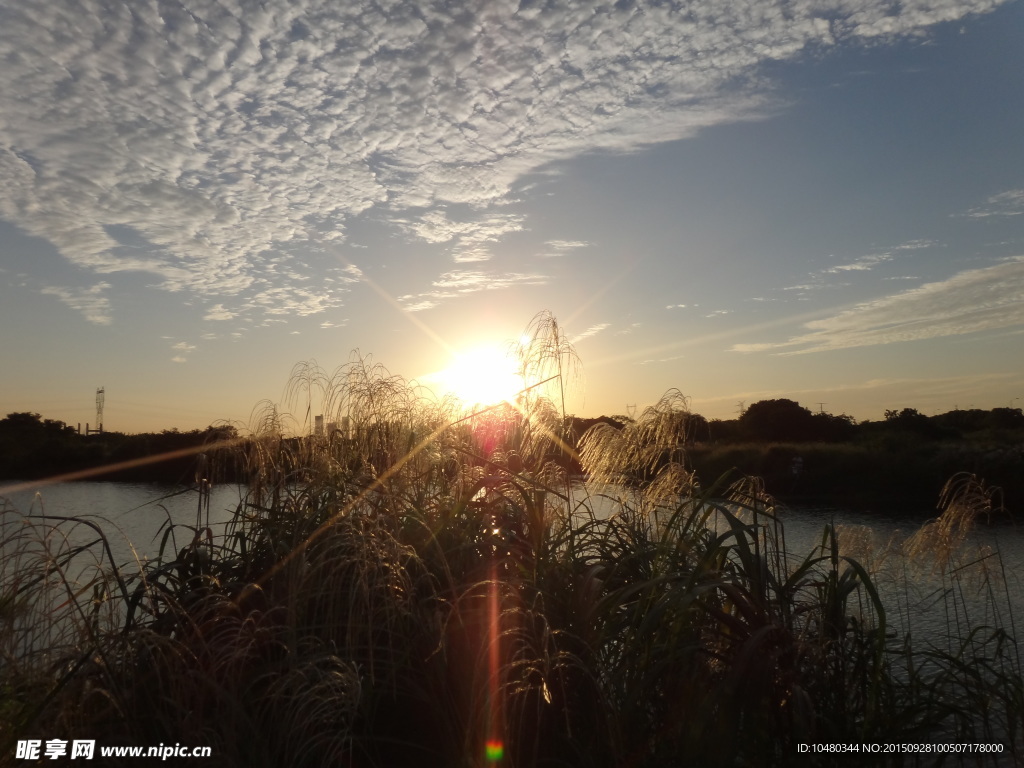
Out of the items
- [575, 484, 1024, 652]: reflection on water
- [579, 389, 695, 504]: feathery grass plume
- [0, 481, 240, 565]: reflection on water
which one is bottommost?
[575, 484, 1024, 652]: reflection on water

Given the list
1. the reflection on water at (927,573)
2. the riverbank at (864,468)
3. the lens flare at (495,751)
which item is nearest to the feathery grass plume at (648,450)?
the reflection on water at (927,573)

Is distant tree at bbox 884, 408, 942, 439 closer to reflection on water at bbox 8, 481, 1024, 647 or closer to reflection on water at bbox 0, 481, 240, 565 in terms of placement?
reflection on water at bbox 8, 481, 1024, 647

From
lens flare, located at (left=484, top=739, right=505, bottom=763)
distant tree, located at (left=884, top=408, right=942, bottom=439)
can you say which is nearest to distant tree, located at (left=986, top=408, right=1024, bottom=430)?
distant tree, located at (left=884, top=408, right=942, bottom=439)

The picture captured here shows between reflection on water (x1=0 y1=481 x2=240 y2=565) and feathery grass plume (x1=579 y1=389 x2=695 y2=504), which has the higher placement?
feathery grass plume (x1=579 y1=389 x2=695 y2=504)

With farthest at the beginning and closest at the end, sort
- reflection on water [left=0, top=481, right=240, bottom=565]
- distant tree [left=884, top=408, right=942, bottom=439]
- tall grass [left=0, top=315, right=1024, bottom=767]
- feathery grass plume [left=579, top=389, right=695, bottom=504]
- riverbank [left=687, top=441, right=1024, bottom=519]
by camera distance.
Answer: distant tree [left=884, top=408, right=942, bottom=439]
riverbank [left=687, top=441, right=1024, bottom=519]
reflection on water [left=0, top=481, right=240, bottom=565]
feathery grass plume [left=579, top=389, right=695, bottom=504]
tall grass [left=0, top=315, right=1024, bottom=767]

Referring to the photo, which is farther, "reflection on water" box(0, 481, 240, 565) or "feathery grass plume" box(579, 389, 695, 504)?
"reflection on water" box(0, 481, 240, 565)

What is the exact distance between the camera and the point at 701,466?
89.9 ft

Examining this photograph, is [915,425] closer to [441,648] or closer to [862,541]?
[862,541]

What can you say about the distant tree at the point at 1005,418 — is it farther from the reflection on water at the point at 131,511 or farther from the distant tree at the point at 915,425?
the reflection on water at the point at 131,511

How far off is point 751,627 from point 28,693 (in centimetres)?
326

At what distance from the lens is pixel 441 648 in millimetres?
3207

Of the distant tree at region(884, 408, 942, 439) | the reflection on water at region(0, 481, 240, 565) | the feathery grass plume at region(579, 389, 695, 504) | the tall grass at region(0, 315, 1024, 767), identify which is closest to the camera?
the tall grass at region(0, 315, 1024, 767)

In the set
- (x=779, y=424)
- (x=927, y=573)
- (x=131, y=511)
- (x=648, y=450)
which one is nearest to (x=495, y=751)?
(x=648, y=450)

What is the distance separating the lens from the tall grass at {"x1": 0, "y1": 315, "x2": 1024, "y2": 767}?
305cm
